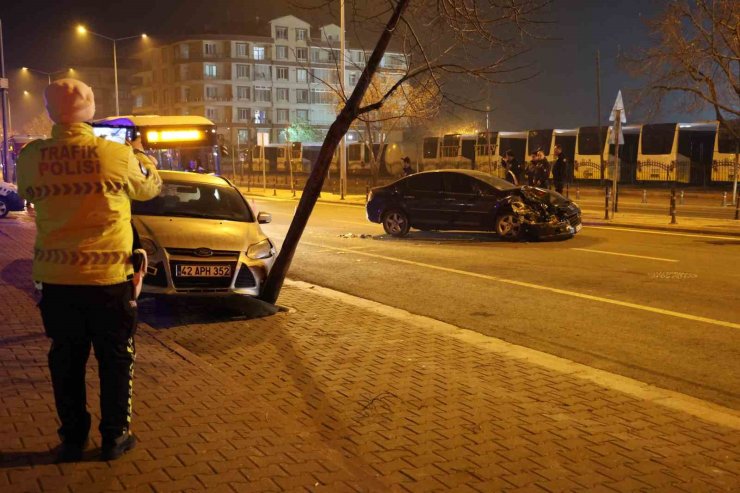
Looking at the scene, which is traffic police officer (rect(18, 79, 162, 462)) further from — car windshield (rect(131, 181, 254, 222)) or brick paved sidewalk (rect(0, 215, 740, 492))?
car windshield (rect(131, 181, 254, 222))

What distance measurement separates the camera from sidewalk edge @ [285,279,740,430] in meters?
5.54

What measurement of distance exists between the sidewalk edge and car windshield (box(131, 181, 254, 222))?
2.10m

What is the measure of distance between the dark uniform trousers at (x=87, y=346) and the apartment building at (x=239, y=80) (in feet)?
306

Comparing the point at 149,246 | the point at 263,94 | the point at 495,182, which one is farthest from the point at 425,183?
the point at 263,94

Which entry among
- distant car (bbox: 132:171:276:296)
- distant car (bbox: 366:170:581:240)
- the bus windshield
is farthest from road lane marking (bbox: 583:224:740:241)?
the bus windshield

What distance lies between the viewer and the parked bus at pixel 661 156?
1405 inches

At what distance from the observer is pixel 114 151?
3930 mm

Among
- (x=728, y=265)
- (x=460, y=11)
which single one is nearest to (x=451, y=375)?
(x=460, y=11)

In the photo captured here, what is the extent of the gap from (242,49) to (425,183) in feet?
284

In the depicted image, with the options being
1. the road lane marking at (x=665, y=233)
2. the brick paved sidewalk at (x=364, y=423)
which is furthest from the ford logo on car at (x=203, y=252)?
the road lane marking at (x=665, y=233)

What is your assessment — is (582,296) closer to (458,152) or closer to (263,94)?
(458,152)

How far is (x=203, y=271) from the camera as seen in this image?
850 centimetres

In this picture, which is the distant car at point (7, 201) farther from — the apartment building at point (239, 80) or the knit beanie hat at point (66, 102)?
the apartment building at point (239, 80)

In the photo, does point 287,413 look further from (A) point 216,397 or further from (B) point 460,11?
(B) point 460,11
